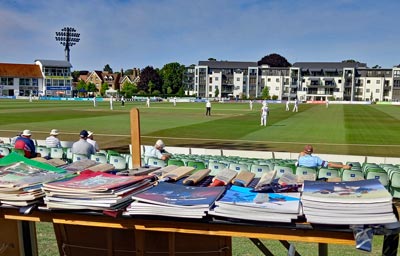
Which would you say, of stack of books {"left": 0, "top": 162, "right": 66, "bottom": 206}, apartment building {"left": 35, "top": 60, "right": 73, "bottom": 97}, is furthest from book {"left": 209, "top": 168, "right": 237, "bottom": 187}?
apartment building {"left": 35, "top": 60, "right": 73, "bottom": 97}

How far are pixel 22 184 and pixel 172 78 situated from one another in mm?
139482

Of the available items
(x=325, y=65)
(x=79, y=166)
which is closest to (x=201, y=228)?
(x=79, y=166)

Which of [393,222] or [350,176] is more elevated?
[393,222]

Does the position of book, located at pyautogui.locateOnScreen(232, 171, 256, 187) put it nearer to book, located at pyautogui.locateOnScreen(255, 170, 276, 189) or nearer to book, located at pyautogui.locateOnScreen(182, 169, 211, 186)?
book, located at pyautogui.locateOnScreen(255, 170, 276, 189)

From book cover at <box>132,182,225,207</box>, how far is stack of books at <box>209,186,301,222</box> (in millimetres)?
84

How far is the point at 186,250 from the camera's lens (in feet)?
10.2

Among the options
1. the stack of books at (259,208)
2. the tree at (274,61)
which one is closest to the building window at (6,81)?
the tree at (274,61)

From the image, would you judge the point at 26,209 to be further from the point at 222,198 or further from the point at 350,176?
the point at 350,176

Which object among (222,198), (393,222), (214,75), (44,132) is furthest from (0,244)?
(214,75)

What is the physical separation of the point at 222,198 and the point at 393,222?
103cm

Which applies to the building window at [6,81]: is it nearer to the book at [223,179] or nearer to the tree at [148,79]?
the tree at [148,79]

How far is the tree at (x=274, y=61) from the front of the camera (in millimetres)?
171375

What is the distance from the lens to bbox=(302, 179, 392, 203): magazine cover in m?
2.46

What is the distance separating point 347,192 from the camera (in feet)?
8.60
